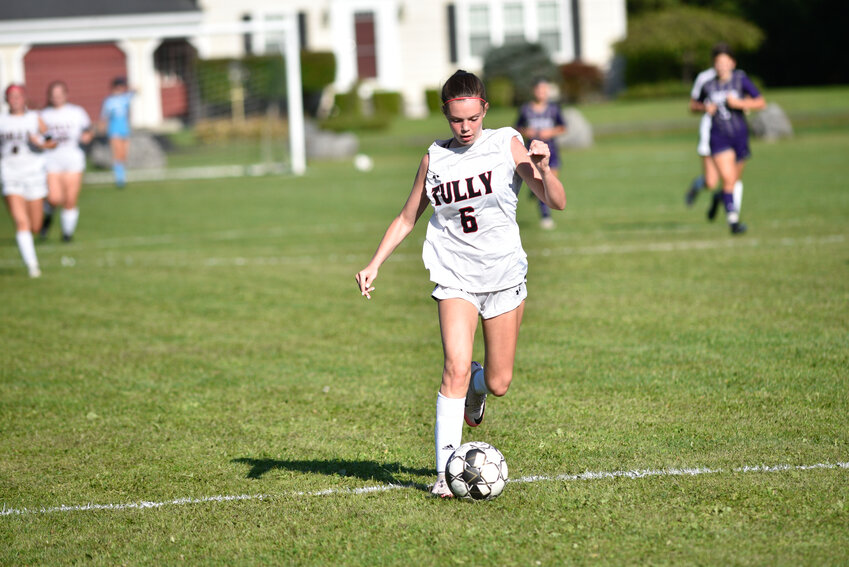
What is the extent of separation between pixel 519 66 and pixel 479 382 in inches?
1529

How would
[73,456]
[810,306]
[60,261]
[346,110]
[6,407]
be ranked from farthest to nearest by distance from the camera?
1. [346,110]
2. [60,261]
3. [810,306]
4. [6,407]
5. [73,456]

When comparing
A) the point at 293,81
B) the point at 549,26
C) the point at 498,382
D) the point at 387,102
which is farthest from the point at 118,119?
the point at 498,382

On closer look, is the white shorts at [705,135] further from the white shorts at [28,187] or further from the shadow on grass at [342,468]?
the shadow on grass at [342,468]

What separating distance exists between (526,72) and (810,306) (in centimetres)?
3476

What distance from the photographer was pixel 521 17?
47.4 metres

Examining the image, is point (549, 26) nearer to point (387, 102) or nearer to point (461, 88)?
point (387, 102)

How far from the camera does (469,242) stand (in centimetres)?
577

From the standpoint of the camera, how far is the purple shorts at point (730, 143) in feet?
48.2

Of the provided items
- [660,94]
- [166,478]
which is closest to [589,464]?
[166,478]

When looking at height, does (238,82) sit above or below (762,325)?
above

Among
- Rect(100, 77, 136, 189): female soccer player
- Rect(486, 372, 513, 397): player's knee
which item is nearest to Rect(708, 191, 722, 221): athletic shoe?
Rect(486, 372, 513, 397): player's knee

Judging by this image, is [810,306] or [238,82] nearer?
[810,306]

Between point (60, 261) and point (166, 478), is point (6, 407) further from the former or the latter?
point (60, 261)

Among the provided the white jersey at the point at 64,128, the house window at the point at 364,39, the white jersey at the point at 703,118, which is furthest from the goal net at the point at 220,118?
the white jersey at the point at 703,118
